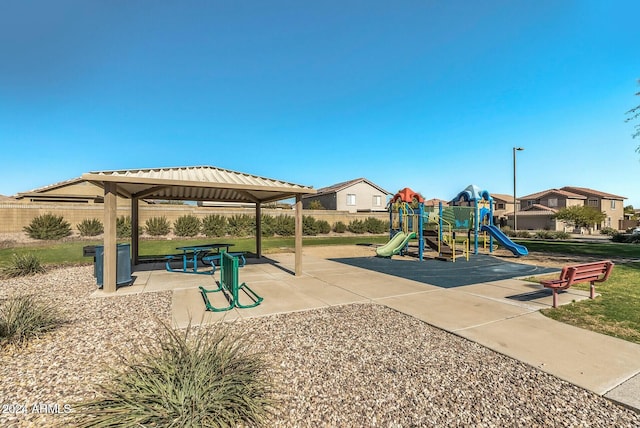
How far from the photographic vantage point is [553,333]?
5.03 meters

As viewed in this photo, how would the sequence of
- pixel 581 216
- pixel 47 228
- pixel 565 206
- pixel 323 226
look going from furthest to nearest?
pixel 565 206 → pixel 581 216 → pixel 323 226 → pixel 47 228

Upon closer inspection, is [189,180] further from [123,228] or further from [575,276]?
[123,228]

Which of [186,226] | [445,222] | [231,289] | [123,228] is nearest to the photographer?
[231,289]

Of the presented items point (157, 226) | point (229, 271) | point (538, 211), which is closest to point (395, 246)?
point (229, 271)

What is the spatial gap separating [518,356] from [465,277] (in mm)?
6274

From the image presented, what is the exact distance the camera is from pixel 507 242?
16.0 m

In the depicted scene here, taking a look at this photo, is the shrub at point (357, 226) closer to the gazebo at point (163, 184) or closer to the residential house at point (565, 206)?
the gazebo at point (163, 184)

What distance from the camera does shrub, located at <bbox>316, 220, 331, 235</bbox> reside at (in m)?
32.0

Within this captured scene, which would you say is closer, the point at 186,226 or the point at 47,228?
the point at 47,228

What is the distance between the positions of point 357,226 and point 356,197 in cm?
1112

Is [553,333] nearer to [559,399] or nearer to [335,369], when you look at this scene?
[559,399]

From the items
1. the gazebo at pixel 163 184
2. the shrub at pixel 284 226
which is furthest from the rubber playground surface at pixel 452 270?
the shrub at pixel 284 226

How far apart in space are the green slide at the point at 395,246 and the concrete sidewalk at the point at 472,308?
4037mm

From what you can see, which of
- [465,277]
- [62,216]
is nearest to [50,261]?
[62,216]
